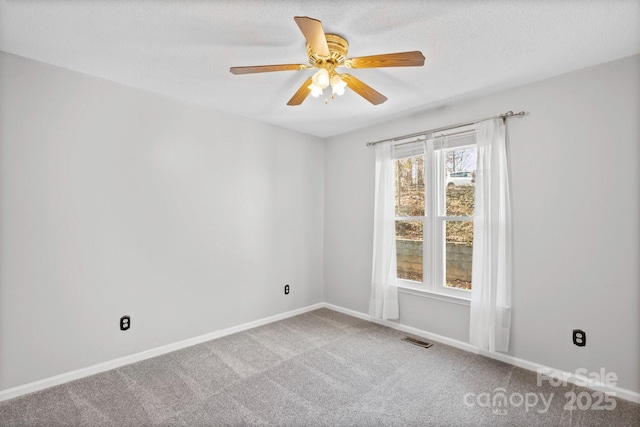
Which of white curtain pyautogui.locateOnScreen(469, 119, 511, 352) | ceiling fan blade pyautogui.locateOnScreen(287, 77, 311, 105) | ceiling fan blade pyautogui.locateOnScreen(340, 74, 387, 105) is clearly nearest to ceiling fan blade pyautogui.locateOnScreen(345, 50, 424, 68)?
ceiling fan blade pyautogui.locateOnScreen(340, 74, 387, 105)

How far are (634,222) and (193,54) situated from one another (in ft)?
11.1

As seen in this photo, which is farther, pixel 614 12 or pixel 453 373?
pixel 453 373

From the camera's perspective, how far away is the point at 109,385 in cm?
231

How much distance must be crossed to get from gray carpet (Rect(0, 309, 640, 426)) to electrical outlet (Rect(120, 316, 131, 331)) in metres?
0.33

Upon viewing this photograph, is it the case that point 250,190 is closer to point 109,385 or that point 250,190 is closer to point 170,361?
point 170,361

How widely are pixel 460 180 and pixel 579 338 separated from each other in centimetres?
164

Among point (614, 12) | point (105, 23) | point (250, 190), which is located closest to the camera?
point (614, 12)

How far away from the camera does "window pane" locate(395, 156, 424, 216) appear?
11.3 ft

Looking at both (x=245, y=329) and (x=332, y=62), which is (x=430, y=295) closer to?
(x=245, y=329)

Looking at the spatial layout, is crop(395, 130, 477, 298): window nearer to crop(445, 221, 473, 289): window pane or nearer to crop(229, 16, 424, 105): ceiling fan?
crop(445, 221, 473, 289): window pane

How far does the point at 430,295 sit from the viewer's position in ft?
10.7

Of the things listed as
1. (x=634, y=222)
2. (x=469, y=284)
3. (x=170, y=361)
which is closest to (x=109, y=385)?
(x=170, y=361)

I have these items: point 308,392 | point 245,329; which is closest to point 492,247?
point 308,392

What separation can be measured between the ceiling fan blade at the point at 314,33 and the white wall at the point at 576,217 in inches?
76.8
